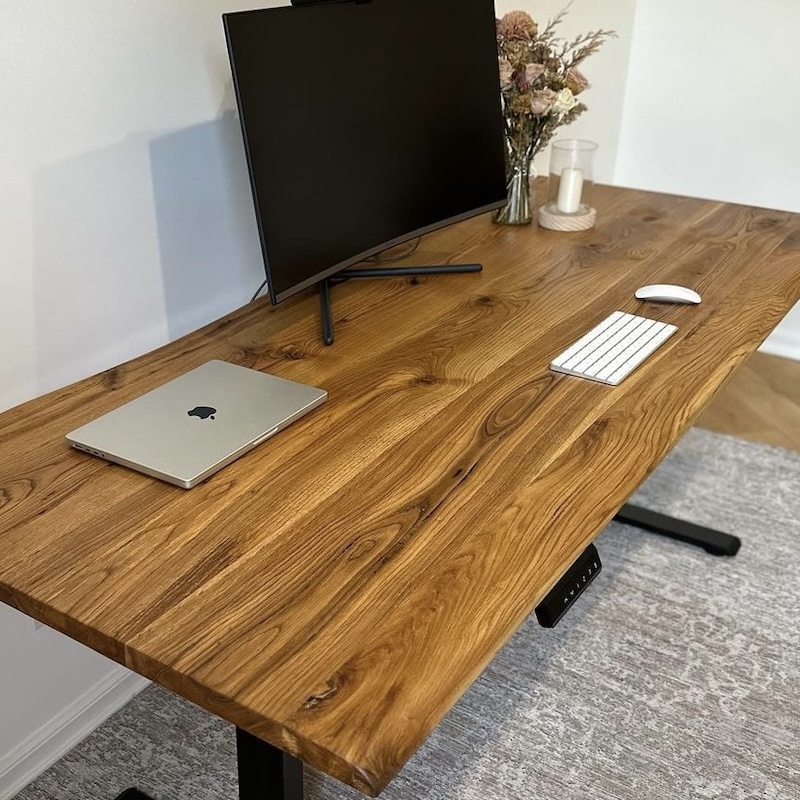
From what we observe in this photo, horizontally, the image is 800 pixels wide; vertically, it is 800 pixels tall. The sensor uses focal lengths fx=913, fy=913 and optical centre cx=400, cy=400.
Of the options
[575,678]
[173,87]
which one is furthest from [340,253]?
[575,678]

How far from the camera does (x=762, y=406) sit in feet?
9.10

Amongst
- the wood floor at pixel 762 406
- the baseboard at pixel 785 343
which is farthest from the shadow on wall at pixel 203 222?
the baseboard at pixel 785 343

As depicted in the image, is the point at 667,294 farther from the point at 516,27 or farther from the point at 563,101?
the point at 516,27

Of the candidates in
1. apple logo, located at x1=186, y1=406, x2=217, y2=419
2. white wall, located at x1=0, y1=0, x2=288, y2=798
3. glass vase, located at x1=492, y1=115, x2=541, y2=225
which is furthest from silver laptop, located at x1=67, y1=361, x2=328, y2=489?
glass vase, located at x1=492, y1=115, x2=541, y2=225

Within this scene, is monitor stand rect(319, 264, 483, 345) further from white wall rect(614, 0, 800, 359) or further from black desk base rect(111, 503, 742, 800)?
Answer: white wall rect(614, 0, 800, 359)

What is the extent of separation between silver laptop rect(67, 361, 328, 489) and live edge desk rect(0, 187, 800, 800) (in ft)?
0.07

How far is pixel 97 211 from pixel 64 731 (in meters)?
0.93

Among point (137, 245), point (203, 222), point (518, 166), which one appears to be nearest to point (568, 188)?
point (518, 166)

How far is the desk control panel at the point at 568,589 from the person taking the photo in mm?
1204

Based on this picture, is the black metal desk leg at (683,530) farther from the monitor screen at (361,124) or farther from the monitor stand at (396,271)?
the monitor screen at (361,124)

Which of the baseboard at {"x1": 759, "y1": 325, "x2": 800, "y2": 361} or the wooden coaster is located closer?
the wooden coaster

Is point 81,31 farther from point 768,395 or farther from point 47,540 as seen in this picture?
point 768,395

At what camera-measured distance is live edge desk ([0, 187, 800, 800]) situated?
0.85 metres

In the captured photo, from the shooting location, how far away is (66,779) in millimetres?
1614
